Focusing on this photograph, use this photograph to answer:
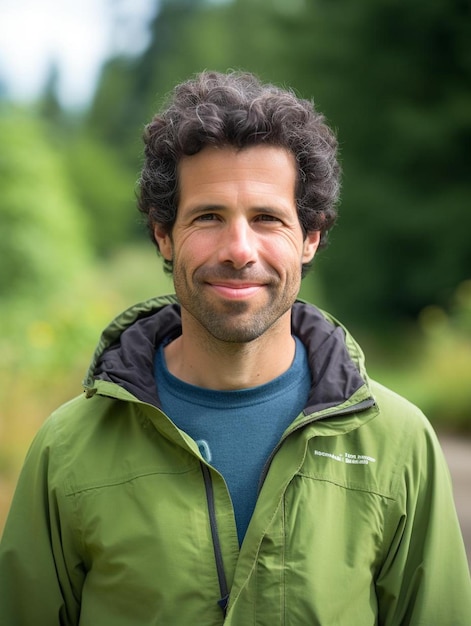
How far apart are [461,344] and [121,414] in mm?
11570

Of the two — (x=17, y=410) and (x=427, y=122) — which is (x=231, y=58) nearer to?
(x=427, y=122)

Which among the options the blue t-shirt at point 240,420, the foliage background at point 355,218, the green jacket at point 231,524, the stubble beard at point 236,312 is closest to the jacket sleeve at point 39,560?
the green jacket at point 231,524

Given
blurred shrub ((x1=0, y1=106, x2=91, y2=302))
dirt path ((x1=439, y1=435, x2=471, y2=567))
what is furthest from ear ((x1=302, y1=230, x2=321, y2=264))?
blurred shrub ((x1=0, y1=106, x2=91, y2=302))

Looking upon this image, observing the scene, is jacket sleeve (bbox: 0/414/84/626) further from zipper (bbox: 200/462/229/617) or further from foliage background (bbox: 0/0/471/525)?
foliage background (bbox: 0/0/471/525)

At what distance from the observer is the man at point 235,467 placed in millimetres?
2561

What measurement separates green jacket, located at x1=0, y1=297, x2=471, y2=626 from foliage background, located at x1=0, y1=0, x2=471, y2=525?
5.11 meters

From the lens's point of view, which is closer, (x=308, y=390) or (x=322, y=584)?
(x=322, y=584)

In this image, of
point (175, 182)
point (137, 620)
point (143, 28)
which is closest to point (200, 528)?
point (137, 620)

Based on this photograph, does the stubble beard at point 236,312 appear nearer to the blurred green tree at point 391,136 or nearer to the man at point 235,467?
the man at point 235,467

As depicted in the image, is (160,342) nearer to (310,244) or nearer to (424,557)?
(310,244)

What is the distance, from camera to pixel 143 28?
47.1 m

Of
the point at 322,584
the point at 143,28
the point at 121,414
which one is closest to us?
the point at 322,584

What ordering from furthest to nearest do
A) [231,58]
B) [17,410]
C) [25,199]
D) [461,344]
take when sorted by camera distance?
[231,58] < [25,199] < [461,344] < [17,410]

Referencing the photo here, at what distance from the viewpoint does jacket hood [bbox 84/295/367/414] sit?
2.74 m
